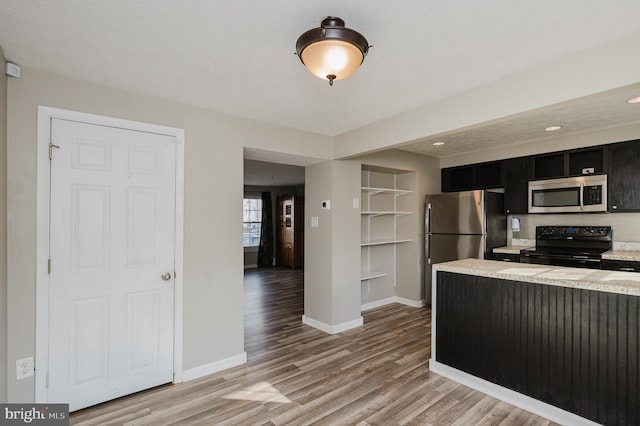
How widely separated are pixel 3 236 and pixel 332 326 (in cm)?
306

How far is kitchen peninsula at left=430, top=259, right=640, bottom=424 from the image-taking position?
6.31 ft

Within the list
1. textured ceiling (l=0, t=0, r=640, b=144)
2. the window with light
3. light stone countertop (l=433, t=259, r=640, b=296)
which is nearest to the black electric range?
light stone countertop (l=433, t=259, r=640, b=296)

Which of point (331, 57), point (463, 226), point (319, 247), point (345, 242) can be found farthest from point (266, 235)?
point (331, 57)

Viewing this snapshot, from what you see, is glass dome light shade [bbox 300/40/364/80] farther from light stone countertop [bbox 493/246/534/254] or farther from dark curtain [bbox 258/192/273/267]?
dark curtain [bbox 258/192/273/267]

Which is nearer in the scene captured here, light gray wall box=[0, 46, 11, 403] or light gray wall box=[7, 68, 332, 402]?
light gray wall box=[0, 46, 11, 403]

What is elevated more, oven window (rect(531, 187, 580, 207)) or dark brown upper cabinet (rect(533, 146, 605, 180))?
dark brown upper cabinet (rect(533, 146, 605, 180))

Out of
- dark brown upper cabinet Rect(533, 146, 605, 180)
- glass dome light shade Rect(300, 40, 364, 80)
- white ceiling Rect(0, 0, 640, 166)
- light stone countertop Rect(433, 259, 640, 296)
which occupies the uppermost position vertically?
white ceiling Rect(0, 0, 640, 166)

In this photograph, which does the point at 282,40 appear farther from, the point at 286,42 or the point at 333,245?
the point at 333,245

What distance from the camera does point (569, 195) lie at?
12.9 ft

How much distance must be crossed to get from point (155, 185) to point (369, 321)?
3.08 m

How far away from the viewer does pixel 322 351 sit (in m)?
3.35

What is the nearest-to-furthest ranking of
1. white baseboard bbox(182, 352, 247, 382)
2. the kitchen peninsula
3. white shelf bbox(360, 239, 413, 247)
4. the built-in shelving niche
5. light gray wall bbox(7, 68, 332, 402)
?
1. the kitchen peninsula
2. light gray wall bbox(7, 68, 332, 402)
3. white baseboard bbox(182, 352, 247, 382)
4. white shelf bbox(360, 239, 413, 247)
5. the built-in shelving niche

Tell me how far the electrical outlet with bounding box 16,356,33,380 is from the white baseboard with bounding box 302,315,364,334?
2688mm

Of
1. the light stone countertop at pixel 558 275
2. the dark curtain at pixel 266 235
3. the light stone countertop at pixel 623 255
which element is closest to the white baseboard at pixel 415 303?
the light stone countertop at pixel 558 275
